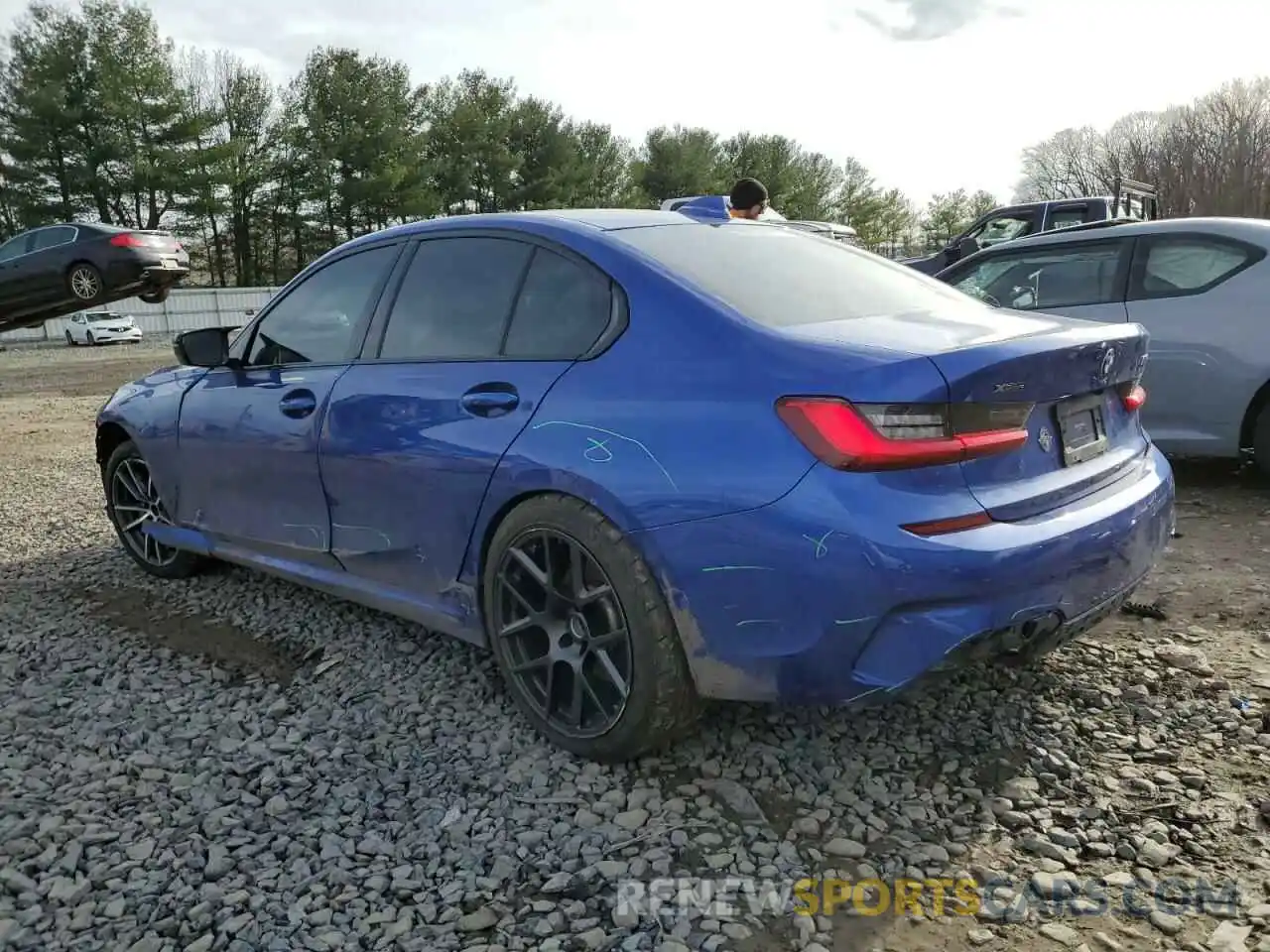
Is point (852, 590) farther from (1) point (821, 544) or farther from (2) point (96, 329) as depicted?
(2) point (96, 329)

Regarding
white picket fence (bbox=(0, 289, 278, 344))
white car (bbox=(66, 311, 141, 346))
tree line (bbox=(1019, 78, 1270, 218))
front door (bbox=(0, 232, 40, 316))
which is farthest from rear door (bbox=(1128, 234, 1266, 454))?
tree line (bbox=(1019, 78, 1270, 218))

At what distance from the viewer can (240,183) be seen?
3784 centimetres

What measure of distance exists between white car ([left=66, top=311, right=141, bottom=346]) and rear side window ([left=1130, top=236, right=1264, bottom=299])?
2827 cm

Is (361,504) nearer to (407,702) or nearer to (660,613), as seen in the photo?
(407,702)

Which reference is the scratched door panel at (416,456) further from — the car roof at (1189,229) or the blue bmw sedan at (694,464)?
the car roof at (1189,229)

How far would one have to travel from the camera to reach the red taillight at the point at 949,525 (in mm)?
2203

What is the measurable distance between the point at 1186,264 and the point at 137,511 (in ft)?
18.4

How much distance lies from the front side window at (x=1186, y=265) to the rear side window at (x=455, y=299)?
13.1 feet

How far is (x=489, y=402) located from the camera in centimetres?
289

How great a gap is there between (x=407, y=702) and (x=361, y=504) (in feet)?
2.22

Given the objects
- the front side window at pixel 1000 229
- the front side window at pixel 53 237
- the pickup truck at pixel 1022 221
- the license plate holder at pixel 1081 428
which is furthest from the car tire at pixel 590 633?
the front side window at pixel 53 237

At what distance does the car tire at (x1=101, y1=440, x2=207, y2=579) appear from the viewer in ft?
15.3

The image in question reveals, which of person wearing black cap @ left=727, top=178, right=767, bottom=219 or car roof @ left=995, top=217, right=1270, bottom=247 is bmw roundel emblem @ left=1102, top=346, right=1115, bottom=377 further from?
person wearing black cap @ left=727, top=178, right=767, bottom=219

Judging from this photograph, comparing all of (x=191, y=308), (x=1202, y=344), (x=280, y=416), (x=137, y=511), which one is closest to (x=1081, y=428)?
(x=280, y=416)
